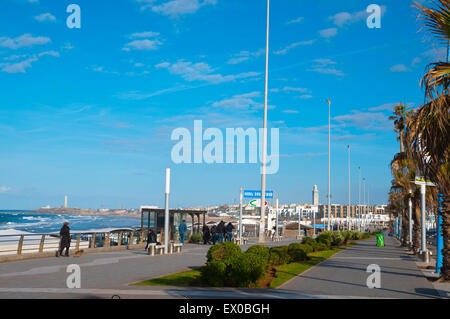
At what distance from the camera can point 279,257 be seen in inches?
720

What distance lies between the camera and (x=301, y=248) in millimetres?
21922

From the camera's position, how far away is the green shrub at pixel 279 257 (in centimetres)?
1758

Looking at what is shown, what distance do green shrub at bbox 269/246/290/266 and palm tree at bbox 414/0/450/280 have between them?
19.4ft

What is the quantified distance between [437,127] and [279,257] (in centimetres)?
869

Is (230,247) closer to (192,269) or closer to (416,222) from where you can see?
(192,269)

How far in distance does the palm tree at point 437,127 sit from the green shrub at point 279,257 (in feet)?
19.4

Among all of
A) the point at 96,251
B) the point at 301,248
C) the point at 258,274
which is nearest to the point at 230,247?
the point at 258,274

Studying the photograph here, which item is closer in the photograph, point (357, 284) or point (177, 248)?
point (357, 284)

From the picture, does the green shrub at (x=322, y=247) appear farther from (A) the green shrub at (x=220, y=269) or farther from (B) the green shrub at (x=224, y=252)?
(A) the green shrub at (x=220, y=269)

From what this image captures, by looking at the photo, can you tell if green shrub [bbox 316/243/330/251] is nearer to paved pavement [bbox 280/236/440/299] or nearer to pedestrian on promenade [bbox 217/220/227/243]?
pedestrian on promenade [bbox 217/220/227/243]

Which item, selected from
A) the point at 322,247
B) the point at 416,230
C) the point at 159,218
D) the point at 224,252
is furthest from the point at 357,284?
the point at 159,218

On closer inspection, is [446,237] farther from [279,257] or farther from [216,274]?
[216,274]

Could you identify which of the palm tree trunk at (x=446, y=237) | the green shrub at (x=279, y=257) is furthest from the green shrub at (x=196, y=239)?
the palm tree trunk at (x=446, y=237)
